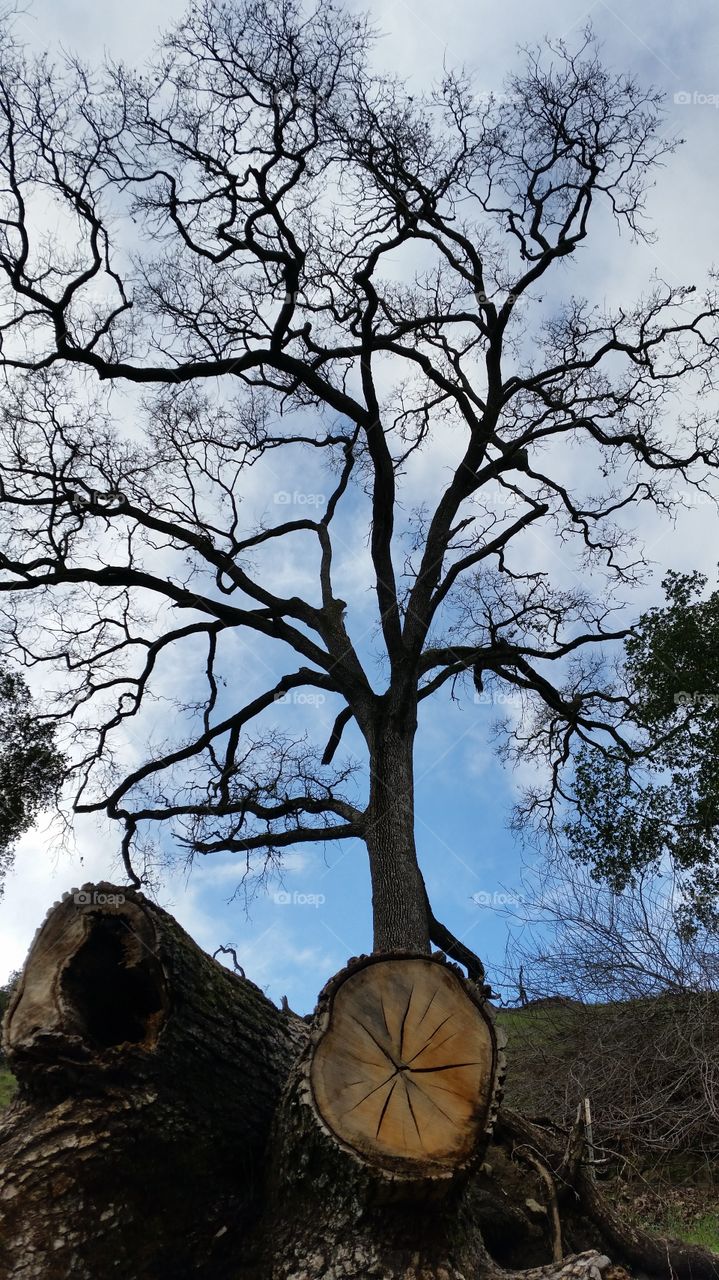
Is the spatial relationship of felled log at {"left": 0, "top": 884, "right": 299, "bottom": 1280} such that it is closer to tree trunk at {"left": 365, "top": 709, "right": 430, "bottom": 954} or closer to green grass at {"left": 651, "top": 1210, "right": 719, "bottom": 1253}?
green grass at {"left": 651, "top": 1210, "right": 719, "bottom": 1253}

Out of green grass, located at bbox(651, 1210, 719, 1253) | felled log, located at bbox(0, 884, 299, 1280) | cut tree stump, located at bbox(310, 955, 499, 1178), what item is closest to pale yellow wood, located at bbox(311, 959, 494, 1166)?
cut tree stump, located at bbox(310, 955, 499, 1178)

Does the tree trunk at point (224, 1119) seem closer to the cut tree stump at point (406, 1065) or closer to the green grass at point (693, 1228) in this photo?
the cut tree stump at point (406, 1065)


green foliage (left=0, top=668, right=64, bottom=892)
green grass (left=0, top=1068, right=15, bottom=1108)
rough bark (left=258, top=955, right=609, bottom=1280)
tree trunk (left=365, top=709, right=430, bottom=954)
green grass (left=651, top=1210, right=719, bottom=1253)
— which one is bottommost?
green grass (left=651, top=1210, right=719, bottom=1253)

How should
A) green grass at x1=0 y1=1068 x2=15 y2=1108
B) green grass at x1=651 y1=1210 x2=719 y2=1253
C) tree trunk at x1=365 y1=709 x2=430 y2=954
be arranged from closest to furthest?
green grass at x1=651 y1=1210 x2=719 y2=1253, tree trunk at x1=365 y1=709 x2=430 y2=954, green grass at x1=0 y1=1068 x2=15 y2=1108

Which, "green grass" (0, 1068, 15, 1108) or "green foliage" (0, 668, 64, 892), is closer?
"green grass" (0, 1068, 15, 1108)

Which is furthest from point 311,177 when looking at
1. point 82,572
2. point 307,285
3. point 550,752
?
point 550,752

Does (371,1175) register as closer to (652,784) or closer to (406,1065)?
(406,1065)

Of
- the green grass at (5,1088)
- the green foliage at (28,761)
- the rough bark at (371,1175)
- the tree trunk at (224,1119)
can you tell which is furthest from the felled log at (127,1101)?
the green foliage at (28,761)

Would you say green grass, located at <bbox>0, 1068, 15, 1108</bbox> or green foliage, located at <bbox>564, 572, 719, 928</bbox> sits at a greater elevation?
green foliage, located at <bbox>564, 572, 719, 928</bbox>

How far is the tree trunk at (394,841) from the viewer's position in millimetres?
8273

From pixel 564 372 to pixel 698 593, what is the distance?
4277 millimetres

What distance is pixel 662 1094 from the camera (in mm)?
7031

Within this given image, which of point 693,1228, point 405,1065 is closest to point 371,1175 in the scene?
point 405,1065

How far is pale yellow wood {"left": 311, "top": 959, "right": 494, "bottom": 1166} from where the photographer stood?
3.28 m
